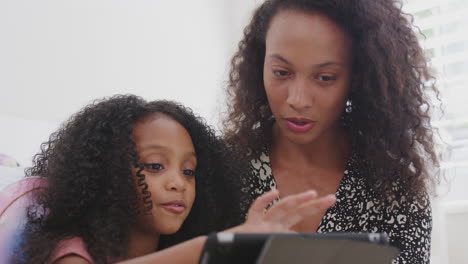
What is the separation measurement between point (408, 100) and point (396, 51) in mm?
114

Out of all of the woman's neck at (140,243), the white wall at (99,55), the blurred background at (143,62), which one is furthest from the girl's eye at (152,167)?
the white wall at (99,55)

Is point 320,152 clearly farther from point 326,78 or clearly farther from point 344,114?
point 326,78

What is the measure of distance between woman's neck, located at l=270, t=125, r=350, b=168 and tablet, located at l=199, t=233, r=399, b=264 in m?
0.68

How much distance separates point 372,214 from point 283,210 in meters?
0.60

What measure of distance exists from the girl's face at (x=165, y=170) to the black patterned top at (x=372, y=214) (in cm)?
33

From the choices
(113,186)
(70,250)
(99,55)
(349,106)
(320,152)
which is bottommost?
(70,250)

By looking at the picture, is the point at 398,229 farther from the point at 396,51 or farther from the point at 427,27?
the point at 427,27

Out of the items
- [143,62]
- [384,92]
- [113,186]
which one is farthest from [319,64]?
[143,62]

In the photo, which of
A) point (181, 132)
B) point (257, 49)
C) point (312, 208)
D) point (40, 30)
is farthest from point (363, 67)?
point (40, 30)

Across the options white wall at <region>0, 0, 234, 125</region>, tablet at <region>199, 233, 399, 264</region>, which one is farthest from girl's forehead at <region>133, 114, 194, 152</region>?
white wall at <region>0, 0, 234, 125</region>

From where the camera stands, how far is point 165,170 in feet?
2.89

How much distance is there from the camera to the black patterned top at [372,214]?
1.10 metres

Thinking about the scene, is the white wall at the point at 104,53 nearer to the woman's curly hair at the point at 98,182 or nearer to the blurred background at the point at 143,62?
the blurred background at the point at 143,62

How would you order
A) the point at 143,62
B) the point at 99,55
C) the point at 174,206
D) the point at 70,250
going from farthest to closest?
the point at 143,62, the point at 99,55, the point at 174,206, the point at 70,250
